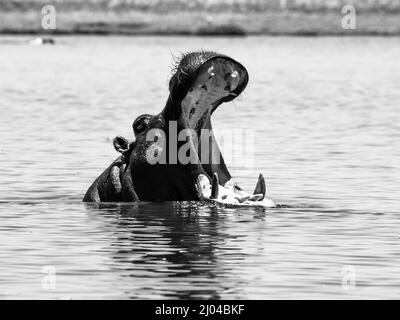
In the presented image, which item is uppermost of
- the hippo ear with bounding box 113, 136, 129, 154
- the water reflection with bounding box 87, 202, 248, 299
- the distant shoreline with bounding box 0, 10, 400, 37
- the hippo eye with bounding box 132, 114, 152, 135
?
the distant shoreline with bounding box 0, 10, 400, 37

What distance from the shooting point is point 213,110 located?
54.4ft

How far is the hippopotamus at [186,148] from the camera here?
16109 mm

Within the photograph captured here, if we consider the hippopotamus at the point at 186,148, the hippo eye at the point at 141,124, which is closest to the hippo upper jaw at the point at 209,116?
the hippopotamus at the point at 186,148

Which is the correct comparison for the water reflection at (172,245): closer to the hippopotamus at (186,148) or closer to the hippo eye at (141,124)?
the hippopotamus at (186,148)

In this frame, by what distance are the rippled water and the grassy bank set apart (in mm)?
69268

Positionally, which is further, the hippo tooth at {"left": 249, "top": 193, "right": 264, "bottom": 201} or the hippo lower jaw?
the hippo tooth at {"left": 249, "top": 193, "right": 264, "bottom": 201}

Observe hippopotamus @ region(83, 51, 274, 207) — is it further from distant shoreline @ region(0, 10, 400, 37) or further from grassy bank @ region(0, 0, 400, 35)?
grassy bank @ region(0, 0, 400, 35)

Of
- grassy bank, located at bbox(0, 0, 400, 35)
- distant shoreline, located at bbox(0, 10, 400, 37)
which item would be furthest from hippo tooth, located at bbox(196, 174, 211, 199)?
grassy bank, located at bbox(0, 0, 400, 35)

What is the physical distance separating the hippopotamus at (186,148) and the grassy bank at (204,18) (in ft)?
300

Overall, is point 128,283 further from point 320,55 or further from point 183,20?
point 183,20

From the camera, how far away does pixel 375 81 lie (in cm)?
5678

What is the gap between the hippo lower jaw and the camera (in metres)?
16.1

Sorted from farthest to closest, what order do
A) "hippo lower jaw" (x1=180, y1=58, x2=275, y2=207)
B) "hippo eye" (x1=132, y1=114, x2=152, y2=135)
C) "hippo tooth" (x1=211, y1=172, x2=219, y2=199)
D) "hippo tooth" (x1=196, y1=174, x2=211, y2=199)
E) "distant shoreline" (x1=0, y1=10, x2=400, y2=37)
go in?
"distant shoreline" (x1=0, y1=10, x2=400, y2=37)
"hippo eye" (x1=132, y1=114, x2=152, y2=135)
"hippo tooth" (x1=196, y1=174, x2=211, y2=199)
"hippo tooth" (x1=211, y1=172, x2=219, y2=199)
"hippo lower jaw" (x1=180, y1=58, x2=275, y2=207)

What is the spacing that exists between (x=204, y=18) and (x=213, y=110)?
107 metres
